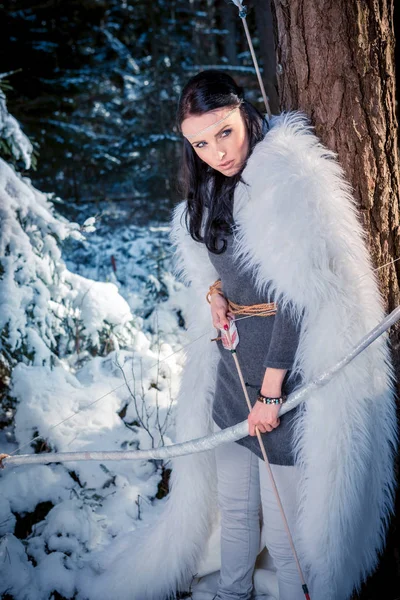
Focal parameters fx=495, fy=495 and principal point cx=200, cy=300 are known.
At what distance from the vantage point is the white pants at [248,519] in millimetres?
1835

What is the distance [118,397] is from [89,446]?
1.57ft

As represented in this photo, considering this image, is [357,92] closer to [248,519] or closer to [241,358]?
[241,358]

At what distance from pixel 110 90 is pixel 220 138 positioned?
899 cm

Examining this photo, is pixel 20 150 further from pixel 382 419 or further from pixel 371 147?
pixel 382 419

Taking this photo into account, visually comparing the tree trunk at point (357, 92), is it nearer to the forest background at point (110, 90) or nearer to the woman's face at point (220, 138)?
the woman's face at point (220, 138)

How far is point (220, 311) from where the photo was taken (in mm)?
1879

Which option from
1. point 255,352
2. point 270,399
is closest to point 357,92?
point 255,352

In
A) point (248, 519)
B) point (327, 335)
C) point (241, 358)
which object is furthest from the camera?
point (248, 519)

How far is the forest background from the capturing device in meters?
8.48

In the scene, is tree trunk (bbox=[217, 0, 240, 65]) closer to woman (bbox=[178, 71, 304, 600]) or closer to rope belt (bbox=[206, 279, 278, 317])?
woman (bbox=[178, 71, 304, 600])

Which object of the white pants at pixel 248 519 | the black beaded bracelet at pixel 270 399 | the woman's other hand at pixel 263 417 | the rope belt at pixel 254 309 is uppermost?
the rope belt at pixel 254 309

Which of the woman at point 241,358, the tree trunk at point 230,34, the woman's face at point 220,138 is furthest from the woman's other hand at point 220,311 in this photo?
the tree trunk at point 230,34

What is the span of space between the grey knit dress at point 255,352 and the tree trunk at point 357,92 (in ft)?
1.52

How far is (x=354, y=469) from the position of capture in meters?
1.63
